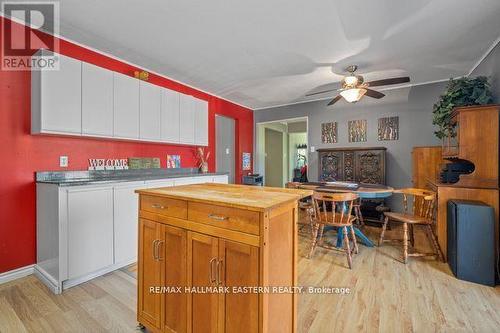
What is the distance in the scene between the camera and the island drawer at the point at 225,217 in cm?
109

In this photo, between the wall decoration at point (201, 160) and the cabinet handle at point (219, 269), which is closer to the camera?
the cabinet handle at point (219, 269)

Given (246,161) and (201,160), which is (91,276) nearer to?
(201,160)

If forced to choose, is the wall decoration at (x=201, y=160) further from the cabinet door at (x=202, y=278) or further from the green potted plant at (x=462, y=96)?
the green potted plant at (x=462, y=96)

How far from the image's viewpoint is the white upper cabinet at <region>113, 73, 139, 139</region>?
2.78m

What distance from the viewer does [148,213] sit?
1515 millimetres

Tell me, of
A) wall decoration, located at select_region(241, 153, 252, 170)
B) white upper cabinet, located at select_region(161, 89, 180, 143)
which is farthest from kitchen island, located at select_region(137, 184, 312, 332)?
wall decoration, located at select_region(241, 153, 252, 170)

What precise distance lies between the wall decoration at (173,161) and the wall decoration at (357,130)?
3.41 metres

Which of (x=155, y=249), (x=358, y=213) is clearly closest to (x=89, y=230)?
(x=155, y=249)

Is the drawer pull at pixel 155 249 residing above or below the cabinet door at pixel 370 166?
below

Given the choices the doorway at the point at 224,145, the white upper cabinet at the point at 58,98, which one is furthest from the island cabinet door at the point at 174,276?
the doorway at the point at 224,145

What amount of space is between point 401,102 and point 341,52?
217 cm

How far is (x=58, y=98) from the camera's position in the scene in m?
2.27

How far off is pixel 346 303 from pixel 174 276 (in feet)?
4.56

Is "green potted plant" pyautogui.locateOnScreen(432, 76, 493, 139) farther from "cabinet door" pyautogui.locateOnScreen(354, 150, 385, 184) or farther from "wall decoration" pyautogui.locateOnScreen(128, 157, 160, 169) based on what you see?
"wall decoration" pyautogui.locateOnScreen(128, 157, 160, 169)
